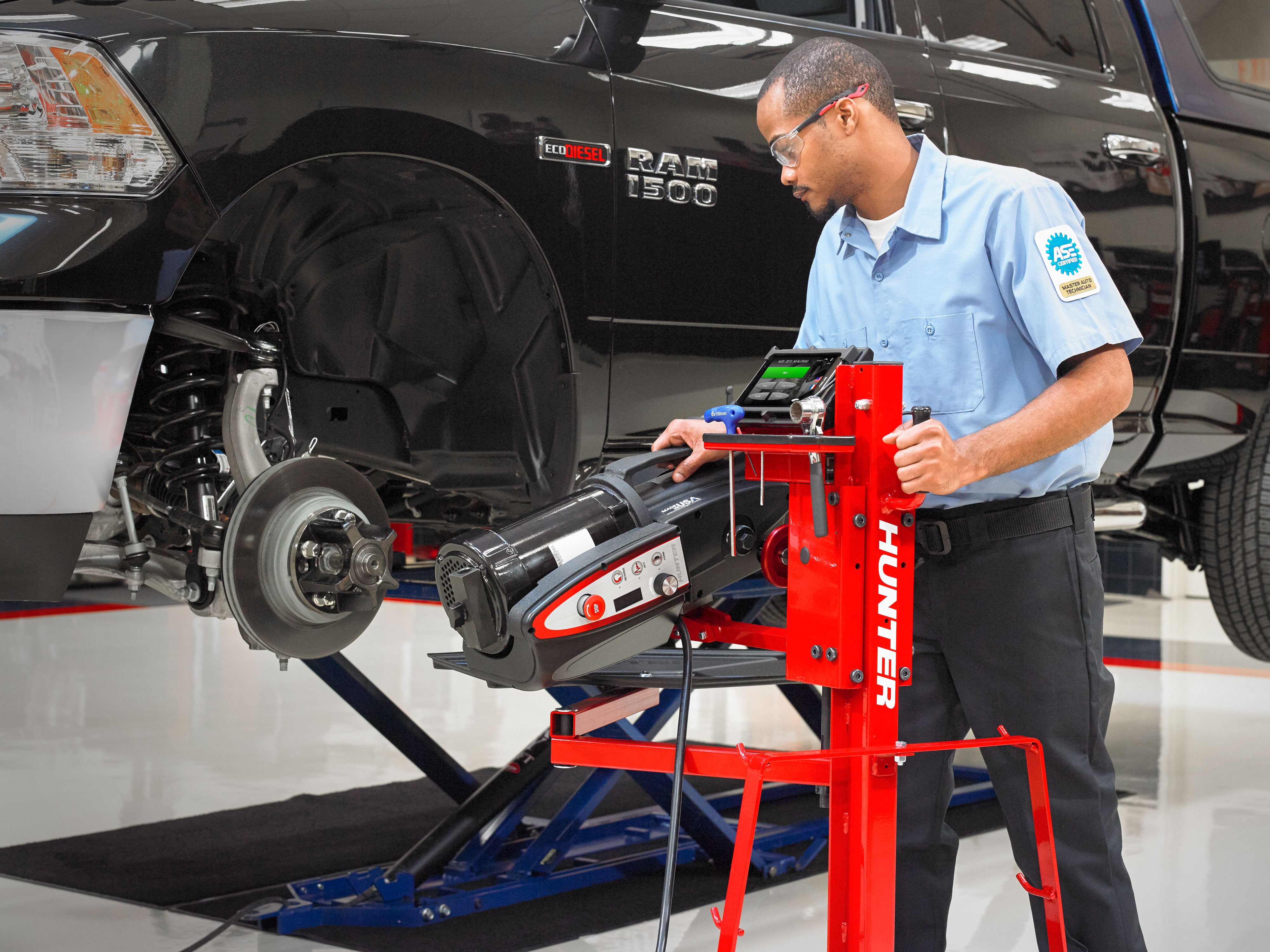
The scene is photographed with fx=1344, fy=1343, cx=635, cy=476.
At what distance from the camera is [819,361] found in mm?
1531

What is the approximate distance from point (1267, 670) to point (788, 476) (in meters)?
5.48

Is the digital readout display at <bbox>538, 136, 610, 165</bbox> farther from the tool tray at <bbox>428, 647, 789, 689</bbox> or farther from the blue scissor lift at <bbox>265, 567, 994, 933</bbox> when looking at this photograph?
the blue scissor lift at <bbox>265, 567, 994, 933</bbox>

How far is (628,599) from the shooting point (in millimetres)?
1510

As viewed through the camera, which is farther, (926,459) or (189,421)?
(189,421)

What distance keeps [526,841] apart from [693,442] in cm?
170

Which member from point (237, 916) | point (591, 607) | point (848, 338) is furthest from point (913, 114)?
point (237, 916)

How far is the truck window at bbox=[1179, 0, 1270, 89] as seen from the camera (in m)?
3.45

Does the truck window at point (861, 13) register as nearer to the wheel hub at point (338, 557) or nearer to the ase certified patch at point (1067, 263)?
the ase certified patch at point (1067, 263)

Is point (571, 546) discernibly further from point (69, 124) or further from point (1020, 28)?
point (1020, 28)

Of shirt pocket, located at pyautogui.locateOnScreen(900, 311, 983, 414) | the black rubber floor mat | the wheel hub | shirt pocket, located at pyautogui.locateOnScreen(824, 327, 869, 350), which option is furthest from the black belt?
the black rubber floor mat

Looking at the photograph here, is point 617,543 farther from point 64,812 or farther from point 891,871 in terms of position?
point 64,812

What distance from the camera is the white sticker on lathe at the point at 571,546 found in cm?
153

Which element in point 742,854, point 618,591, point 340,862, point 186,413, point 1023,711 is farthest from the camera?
point 340,862

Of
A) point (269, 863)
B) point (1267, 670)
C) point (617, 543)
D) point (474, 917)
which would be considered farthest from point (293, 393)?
point (1267, 670)
